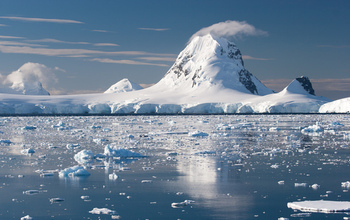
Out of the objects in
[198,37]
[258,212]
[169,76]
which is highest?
[198,37]

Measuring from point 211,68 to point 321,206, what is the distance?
102 m

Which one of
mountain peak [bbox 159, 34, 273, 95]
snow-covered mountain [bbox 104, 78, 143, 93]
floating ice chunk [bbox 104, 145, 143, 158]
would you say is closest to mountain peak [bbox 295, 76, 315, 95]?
mountain peak [bbox 159, 34, 273, 95]

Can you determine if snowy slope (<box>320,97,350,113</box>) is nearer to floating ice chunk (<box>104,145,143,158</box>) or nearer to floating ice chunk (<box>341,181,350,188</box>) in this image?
floating ice chunk (<box>104,145,143,158</box>)

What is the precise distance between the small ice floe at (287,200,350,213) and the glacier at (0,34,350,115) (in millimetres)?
64954

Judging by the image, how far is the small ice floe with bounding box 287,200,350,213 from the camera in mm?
8531

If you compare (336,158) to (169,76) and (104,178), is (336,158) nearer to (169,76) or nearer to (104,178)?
(104,178)

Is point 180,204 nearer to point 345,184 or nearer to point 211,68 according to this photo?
point 345,184

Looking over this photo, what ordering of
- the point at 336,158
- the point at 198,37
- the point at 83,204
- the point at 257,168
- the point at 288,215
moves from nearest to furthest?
the point at 288,215, the point at 83,204, the point at 257,168, the point at 336,158, the point at 198,37

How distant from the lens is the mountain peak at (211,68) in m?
108

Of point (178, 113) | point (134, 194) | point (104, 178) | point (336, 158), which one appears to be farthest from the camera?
point (178, 113)

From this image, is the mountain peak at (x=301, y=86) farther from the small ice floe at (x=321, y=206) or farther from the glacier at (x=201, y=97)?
the small ice floe at (x=321, y=206)

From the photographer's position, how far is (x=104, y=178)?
1219 cm

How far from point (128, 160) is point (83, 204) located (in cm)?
662

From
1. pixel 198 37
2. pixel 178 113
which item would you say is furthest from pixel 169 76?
pixel 178 113
